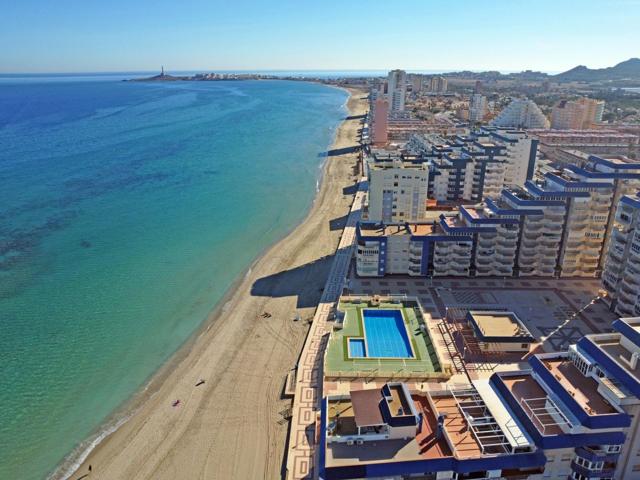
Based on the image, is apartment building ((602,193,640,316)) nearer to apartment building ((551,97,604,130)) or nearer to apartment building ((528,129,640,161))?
apartment building ((528,129,640,161))

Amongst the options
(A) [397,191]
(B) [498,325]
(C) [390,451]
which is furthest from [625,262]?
(C) [390,451]

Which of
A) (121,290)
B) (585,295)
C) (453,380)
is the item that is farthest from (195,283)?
(585,295)

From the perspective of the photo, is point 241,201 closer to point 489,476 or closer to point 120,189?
point 120,189

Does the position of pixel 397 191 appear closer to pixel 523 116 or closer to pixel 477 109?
pixel 523 116

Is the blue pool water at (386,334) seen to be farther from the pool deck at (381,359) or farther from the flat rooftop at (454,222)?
the flat rooftop at (454,222)

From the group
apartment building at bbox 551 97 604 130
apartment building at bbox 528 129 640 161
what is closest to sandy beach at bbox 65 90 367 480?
apartment building at bbox 528 129 640 161

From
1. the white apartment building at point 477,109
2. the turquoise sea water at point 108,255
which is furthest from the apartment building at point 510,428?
the white apartment building at point 477,109
